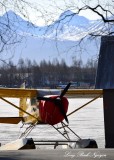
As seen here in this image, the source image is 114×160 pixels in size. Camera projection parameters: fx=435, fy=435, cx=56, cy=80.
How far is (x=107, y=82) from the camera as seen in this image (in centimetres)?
1192

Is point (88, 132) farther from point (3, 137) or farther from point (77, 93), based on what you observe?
point (3, 137)

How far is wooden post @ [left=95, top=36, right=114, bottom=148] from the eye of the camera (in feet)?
Result: 38.7

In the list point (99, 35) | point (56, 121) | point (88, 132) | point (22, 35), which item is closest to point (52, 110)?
point (56, 121)

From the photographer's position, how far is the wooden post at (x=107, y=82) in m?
11.8

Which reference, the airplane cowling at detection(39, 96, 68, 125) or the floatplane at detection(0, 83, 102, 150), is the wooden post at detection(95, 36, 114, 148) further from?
the airplane cowling at detection(39, 96, 68, 125)

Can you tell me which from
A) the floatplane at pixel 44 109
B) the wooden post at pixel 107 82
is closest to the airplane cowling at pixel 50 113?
the floatplane at pixel 44 109

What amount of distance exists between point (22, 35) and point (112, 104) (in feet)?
18.4

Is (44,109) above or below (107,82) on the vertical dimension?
below

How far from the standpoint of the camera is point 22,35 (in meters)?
7.05

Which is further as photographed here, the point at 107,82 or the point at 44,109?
the point at 44,109

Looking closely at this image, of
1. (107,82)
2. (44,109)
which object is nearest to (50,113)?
(44,109)

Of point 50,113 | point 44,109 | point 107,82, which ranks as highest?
point 107,82

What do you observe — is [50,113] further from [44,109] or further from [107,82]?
[107,82]

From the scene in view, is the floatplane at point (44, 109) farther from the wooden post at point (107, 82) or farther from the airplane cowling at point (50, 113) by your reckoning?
the wooden post at point (107, 82)
